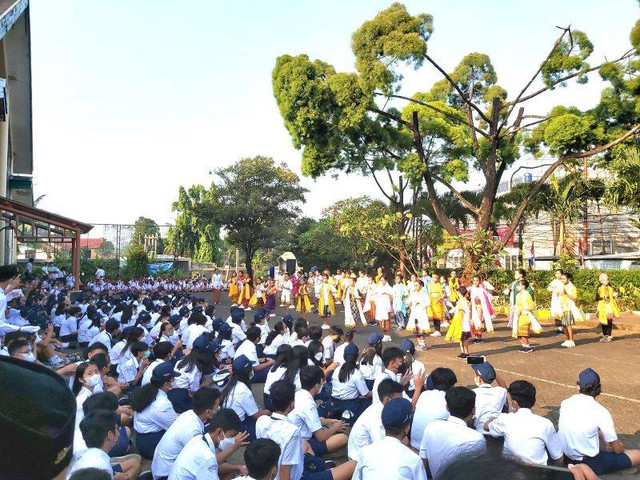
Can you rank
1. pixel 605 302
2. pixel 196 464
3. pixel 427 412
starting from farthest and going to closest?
pixel 605 302
pixel 427 412
pixel 196 464

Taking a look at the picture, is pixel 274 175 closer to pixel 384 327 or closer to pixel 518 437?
pixel 384 327

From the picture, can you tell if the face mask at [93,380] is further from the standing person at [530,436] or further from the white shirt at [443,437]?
the standing person at [530,436]

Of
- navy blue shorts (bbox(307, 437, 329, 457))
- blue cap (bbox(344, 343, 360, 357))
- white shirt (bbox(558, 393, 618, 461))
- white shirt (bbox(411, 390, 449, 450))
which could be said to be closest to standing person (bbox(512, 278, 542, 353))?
blue cap (bbox(344, 343, 360, 357))

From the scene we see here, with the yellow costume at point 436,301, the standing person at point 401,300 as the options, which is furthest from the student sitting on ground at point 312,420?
the standing person at point 401,300

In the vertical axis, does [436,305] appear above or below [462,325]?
above

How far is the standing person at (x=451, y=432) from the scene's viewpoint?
3.90 meters

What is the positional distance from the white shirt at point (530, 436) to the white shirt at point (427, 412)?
57cm

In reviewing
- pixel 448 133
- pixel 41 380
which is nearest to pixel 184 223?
pixel 448 133

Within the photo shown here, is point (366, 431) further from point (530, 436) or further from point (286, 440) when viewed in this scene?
point (530, 436)

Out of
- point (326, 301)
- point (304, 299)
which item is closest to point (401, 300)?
point (326, 301)

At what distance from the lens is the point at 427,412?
15.9ft

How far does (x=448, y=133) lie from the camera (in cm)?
1894

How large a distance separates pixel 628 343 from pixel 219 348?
920cm

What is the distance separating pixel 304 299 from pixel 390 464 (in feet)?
49.0
